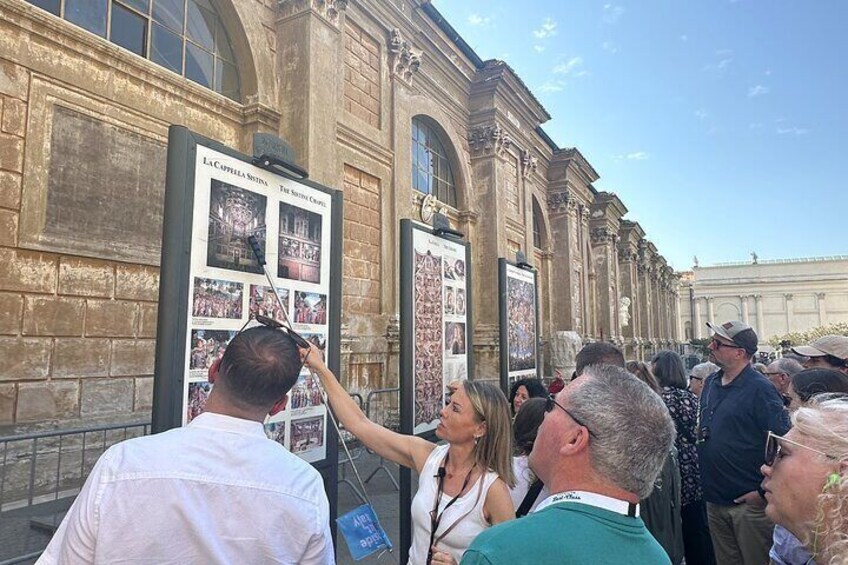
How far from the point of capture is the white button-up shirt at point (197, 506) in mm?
1462

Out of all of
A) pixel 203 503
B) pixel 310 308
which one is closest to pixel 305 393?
pixel 310 308

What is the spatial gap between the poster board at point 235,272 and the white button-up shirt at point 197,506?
91cm

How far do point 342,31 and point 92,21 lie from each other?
411 cm

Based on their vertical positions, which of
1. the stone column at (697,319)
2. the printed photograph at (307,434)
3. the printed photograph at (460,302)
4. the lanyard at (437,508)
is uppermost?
the stone column at (697,319)

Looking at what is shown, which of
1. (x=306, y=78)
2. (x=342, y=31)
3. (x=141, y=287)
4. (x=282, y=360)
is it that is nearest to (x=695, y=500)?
Result: (x=282, y=360)

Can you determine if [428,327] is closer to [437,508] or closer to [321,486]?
[437,508]

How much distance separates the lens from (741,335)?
4.03m

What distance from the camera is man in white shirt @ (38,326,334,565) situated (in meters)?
1.46

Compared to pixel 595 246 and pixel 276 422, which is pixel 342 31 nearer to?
pixel 276 422

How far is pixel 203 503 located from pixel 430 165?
12385 millimetres

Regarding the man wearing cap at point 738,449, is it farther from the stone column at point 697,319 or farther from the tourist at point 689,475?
the stone column at point 697,319

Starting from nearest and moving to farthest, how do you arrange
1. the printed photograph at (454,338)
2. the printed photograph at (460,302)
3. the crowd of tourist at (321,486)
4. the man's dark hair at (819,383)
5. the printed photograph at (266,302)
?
the crowd of tourist at (321,486) → the printed photograph at (266,302) → the man's dark hair at (819,383) → the printed photograph at (454,338) → the printed photograph at (460,302)

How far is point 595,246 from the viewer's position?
27.6 metres

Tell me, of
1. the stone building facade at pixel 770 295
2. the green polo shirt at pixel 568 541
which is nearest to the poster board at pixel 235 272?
the green polo shirt at pixel 568 541
